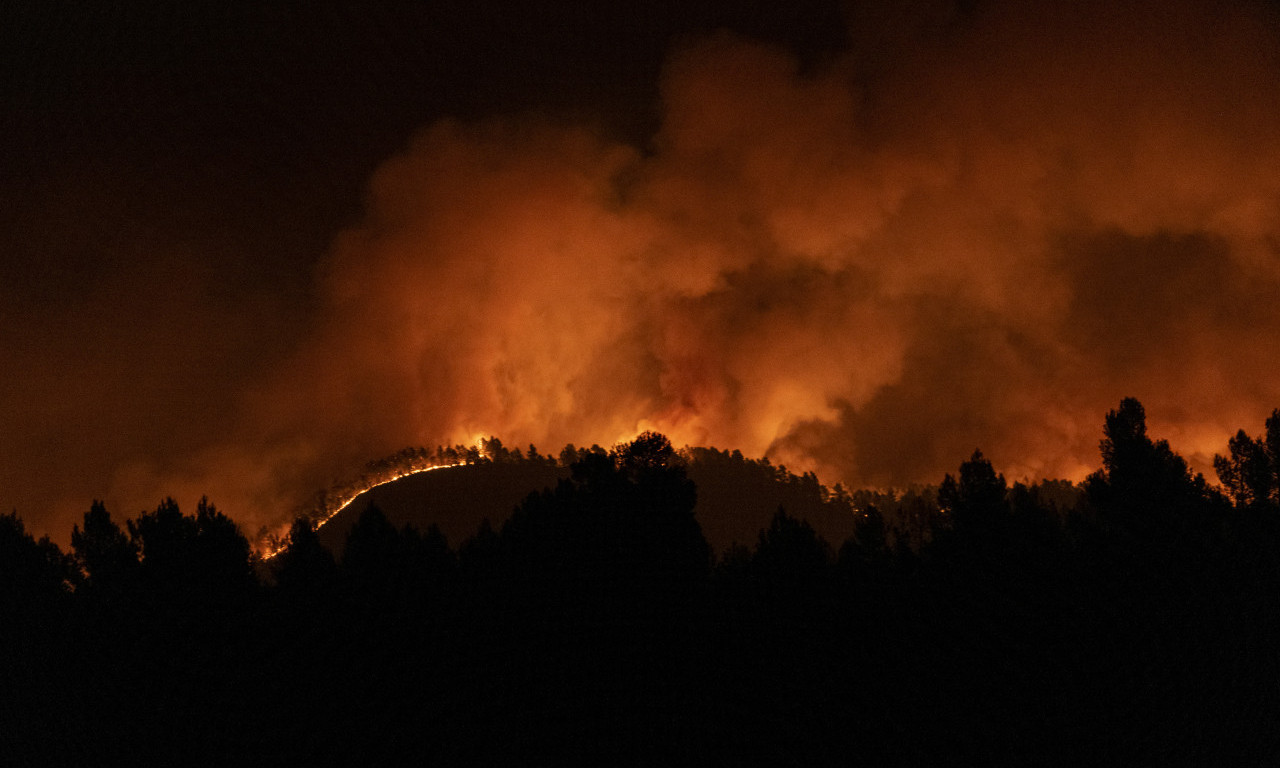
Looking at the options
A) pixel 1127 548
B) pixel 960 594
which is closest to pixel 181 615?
pixel 960 594

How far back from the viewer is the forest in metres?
24.5

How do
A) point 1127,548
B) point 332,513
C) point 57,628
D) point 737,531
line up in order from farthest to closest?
point 332,513, point 737,531, point 57,628, point 1127,548

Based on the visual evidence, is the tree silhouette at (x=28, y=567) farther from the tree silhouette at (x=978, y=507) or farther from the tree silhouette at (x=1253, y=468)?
the tree silhouette at (x=1253, y=468)

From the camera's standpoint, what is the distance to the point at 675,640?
89.1 feet

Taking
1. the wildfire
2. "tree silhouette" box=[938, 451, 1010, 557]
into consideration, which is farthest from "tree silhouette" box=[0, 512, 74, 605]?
the wildfire

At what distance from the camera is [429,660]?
26.8 m

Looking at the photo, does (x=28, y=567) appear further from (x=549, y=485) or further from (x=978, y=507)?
(x=549, y=485)

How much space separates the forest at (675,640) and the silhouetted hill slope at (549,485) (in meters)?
58.3

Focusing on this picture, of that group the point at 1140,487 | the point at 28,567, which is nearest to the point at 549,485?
the point at 28,567

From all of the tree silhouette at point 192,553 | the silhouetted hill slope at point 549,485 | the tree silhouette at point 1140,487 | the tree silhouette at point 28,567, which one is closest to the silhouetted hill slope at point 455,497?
the silhouetted hill slope at point 549,485

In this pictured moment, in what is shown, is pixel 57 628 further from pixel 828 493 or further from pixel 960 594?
pixel 828 493

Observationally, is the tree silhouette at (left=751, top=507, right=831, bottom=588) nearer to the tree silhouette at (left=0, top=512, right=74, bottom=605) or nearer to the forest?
the forest

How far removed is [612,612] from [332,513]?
7484 centimetres

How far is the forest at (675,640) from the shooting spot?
24.5 m
